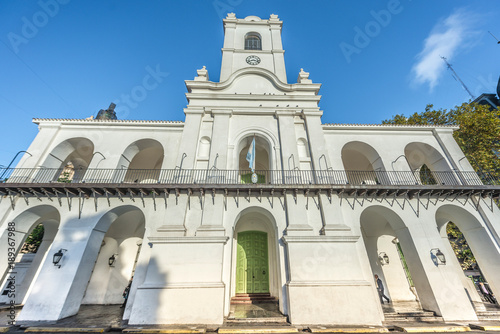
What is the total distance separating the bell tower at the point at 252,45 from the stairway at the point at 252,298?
43.5ft

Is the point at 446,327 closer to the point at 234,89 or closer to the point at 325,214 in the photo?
the point at 325,214

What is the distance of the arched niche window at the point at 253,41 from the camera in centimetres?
1708

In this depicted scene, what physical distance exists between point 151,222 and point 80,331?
3.84 meters

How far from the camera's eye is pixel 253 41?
1742 centimetres

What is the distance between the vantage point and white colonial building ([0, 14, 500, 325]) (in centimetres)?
741

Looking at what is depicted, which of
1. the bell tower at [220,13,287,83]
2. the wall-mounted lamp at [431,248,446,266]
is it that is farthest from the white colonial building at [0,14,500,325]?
the bell tower at [220,13,287,83]

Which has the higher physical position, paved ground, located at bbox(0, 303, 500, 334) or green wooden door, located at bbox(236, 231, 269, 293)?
green wooden door, located at bbox(236, 231, 269, 293)

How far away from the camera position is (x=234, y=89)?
43.1 feet

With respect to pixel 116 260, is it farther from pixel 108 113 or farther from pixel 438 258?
pixel 108 113

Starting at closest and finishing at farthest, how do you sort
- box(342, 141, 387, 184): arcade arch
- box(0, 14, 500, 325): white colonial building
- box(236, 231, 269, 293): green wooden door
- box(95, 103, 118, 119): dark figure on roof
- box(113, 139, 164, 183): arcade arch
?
1. box(0, 14, 500, 325): white colonial building
2. box(236, 231, 269, 293): green wooden door
3. box(113, 139, 164, 183): arcade arch
4. box(342, 141, 387, 184): arcade arch
5. box(95, 103, 118, 119): dark figure on roof

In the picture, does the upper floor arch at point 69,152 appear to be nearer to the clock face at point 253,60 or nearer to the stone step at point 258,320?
the stone step at point 258,320

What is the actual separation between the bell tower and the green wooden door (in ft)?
35.3

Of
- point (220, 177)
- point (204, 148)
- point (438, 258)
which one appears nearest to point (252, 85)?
point (204, 148)

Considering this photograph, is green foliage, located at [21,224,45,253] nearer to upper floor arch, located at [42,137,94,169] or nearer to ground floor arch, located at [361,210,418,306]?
upper floor arch, located at [42,137,94,169]
